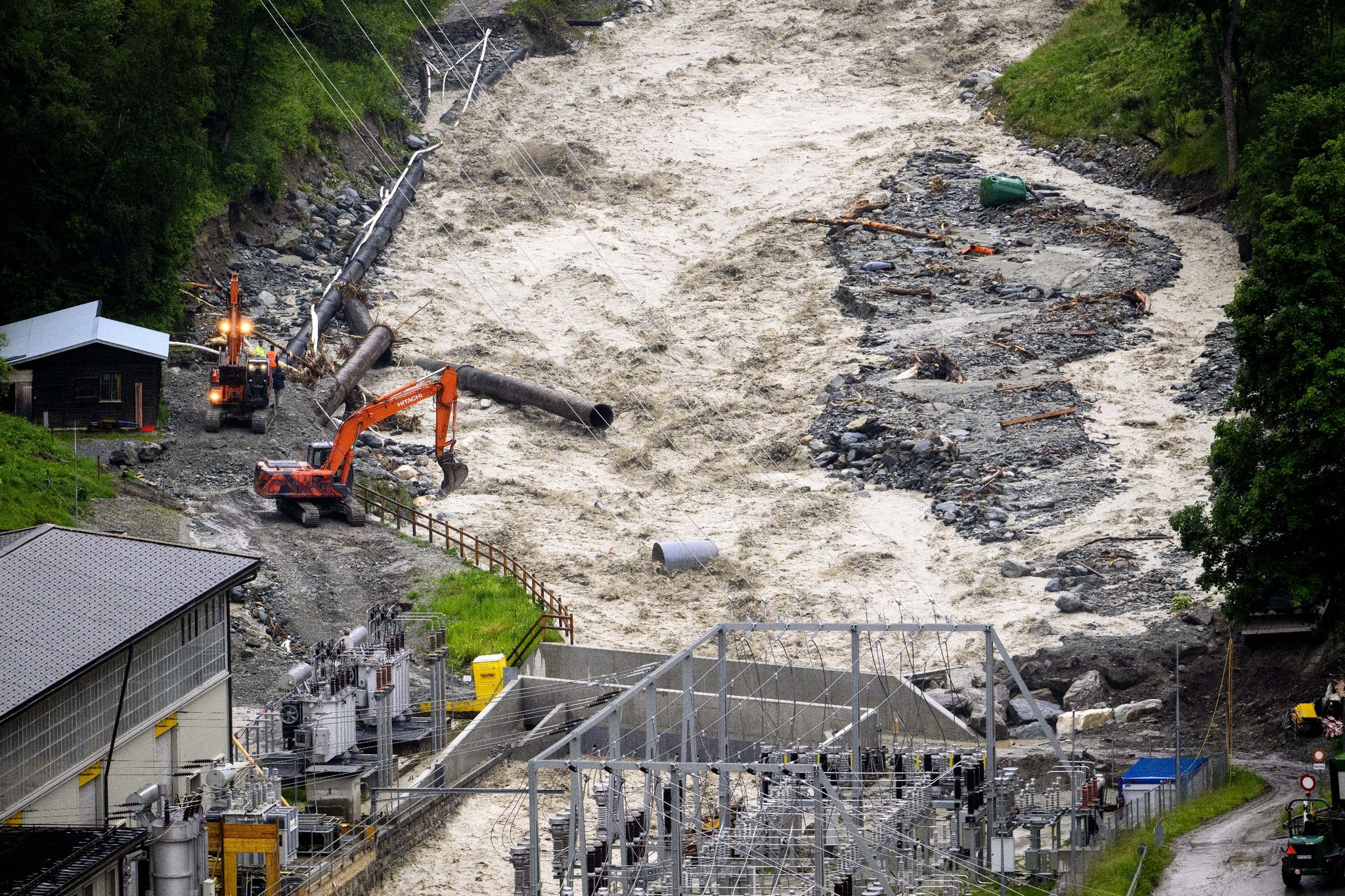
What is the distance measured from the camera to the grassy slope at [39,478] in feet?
150

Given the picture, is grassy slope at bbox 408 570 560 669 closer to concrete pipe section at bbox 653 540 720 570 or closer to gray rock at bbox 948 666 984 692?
concrete pipe section at bbox 653 540 720 570

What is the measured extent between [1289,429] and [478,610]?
20.1 meters

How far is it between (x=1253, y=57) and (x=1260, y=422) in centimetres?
2957

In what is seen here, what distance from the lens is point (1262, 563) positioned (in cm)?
3828

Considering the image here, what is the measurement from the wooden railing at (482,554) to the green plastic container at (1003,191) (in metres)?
29.9

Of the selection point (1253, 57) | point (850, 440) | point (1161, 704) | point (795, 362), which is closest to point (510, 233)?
point (795, 362)

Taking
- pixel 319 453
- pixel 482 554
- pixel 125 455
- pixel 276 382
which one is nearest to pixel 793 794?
pixel 482 554

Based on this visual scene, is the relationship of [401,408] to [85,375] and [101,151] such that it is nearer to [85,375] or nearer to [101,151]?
[85,375]

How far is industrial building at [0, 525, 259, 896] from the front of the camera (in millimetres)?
29609

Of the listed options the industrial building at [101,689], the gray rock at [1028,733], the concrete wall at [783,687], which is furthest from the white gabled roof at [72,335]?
the gray rock at [1028,733]

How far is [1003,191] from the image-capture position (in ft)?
243

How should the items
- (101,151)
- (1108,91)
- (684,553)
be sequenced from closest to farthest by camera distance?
(684,553)
(101,151)
(1108,91)

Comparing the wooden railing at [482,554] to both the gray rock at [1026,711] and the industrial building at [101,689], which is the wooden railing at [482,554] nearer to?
the industrial building at [101,689]

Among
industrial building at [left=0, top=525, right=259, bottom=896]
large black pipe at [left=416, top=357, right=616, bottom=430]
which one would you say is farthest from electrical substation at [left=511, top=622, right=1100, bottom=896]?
large black pipe at [left=416, top=357, right=616, bottom=430]
